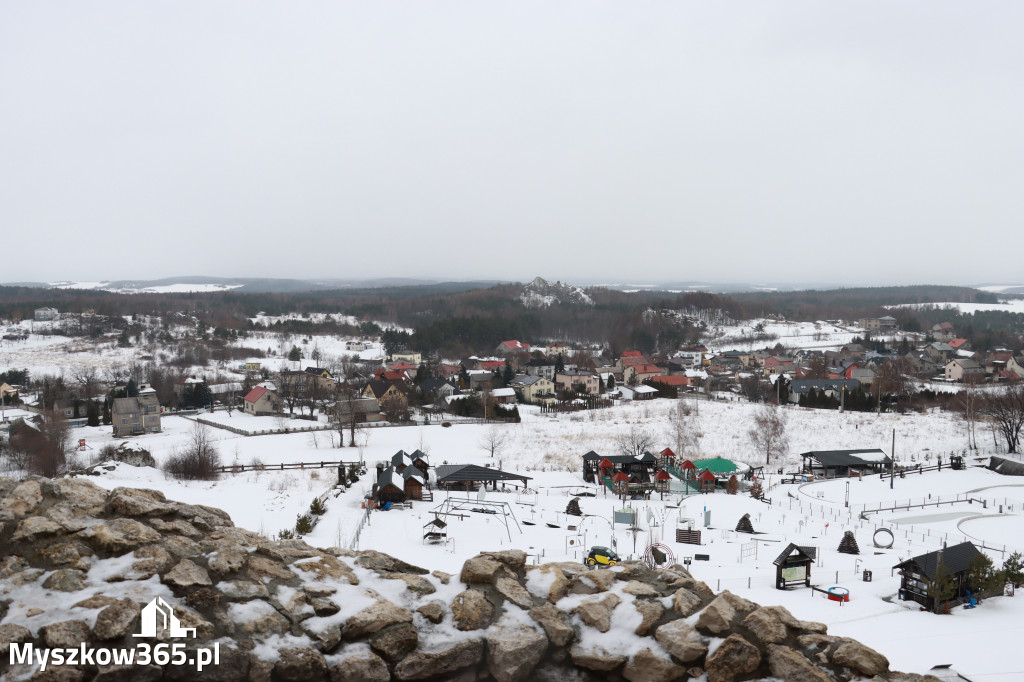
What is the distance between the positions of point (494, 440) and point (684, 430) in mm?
11690

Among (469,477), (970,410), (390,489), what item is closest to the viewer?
(390,489)

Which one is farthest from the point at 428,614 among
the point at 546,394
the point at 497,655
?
the point at 546,394

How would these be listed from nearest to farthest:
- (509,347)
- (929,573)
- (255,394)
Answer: (929,573) < (255,394) < (509,347)

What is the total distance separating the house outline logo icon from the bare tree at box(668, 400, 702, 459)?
31.0m

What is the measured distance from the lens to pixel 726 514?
21.6 meters

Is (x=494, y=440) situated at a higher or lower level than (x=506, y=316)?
lower

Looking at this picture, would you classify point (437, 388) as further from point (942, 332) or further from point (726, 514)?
point (942, 332)

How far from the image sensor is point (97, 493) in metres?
4.90

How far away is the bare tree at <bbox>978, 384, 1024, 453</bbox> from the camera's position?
3094 centimetres

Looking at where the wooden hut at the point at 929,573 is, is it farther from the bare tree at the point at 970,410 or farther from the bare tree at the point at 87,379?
the bare tree at the point at 87,379

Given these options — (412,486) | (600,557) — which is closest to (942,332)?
(412,486)

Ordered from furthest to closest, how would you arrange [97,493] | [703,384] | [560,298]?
1. [560,298]
2. [703,384]
3. [97,493]

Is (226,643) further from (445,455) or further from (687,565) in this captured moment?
Answer: (445,455)

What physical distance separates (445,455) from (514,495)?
31.5ft
